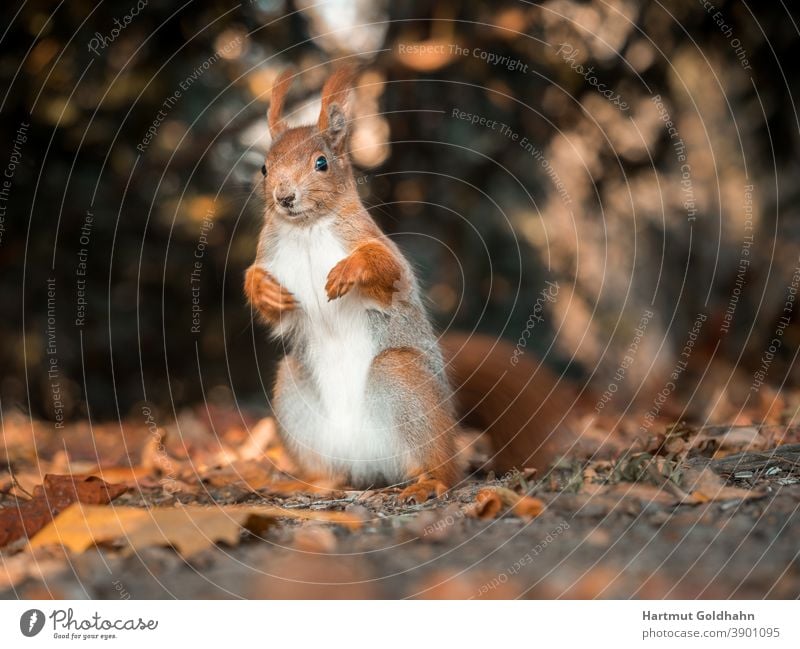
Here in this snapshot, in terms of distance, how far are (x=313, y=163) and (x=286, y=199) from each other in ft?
0.47

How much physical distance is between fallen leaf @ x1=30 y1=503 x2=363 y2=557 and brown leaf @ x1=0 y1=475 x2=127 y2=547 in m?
0.10

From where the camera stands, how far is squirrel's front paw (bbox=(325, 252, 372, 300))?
270 cm

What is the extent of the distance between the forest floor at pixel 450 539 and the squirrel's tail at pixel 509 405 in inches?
13.1

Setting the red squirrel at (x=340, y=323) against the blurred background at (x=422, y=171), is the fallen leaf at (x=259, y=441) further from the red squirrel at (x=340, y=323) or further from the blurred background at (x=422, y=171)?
the blurred background at (x=422, y=171)

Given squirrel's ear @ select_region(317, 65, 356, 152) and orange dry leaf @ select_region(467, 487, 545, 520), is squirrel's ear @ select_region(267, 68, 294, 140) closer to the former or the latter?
squirrel's ear @ select_region(317, 65, 356, 152)

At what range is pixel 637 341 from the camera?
19.3ft

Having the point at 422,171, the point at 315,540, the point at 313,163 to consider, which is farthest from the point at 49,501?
the point at 422,171

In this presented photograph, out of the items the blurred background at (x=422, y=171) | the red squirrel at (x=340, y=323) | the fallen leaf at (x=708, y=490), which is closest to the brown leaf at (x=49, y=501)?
the red squirrel at (x=340, y=323)

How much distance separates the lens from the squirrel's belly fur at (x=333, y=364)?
2824mm

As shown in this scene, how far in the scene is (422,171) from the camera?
5359 millimetres

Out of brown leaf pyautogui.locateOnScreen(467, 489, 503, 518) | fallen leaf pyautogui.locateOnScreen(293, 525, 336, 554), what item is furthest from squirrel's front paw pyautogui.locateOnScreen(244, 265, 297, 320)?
brown leaf pyautogui.locateOnScreen(467, 489, 503, 518)

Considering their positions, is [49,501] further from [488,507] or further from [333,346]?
[488,507]

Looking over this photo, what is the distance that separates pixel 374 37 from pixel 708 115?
1.90m
